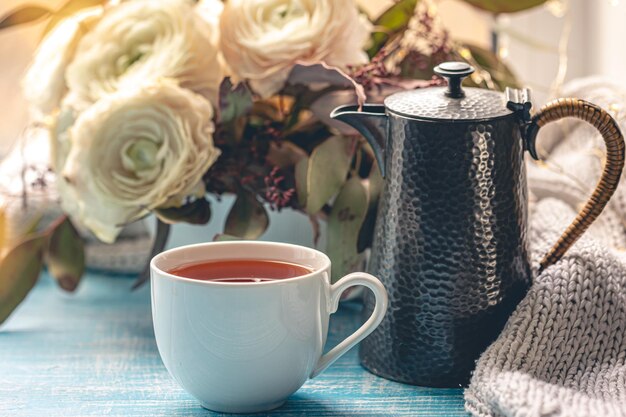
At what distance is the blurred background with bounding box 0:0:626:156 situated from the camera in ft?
3.22

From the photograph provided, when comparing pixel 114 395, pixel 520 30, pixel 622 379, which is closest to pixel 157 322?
pixel 114 395

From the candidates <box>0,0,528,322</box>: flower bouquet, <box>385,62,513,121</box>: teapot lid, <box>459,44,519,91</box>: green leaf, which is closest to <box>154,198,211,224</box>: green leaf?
<box>0,0,528,322</box>: flower bouquet

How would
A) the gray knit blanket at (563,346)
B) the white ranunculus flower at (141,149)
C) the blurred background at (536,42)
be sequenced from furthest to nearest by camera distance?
the blurred background at (536,42) → the white ranunculus flower at (141,149) → the gray knit blanket at (563,346)

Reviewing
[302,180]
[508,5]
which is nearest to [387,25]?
[508,5]

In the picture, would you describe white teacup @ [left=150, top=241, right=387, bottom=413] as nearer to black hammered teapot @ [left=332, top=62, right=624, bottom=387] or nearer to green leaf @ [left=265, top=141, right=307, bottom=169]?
black hammered teapot @ [left=332, top=62, right=624, bottom=387]

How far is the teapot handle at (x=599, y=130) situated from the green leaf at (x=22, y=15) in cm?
50

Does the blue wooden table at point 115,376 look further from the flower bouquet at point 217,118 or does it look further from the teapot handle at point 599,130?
the teapot handle at point 599,130

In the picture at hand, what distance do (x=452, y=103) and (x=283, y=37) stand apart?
188mm

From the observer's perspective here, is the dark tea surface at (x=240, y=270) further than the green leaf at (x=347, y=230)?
No

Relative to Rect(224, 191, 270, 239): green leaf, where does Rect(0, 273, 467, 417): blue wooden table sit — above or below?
below

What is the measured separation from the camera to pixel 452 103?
0.58 meters

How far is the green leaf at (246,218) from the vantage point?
720 millimetres

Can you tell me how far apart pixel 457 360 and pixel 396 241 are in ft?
0.29

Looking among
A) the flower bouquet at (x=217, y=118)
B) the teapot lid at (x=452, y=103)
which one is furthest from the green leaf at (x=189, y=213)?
the teapot lid at (x=452, y=103)
